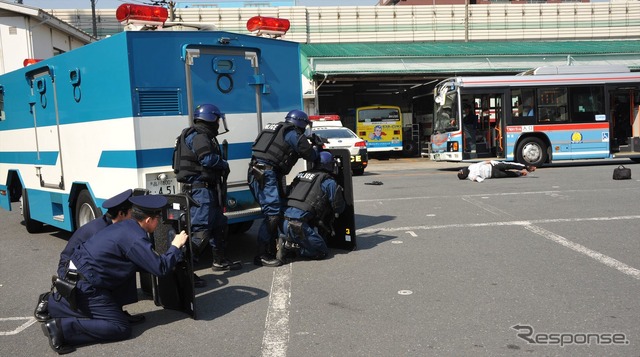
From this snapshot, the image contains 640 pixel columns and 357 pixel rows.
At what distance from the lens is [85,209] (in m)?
7.55

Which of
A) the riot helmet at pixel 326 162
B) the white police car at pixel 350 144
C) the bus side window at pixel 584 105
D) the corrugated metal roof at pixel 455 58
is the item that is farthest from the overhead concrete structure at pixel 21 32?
the riot helmet at pixel 326 162

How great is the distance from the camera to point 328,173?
7098 millimetres

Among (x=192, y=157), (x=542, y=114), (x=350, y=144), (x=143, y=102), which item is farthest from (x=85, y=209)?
(x=542, y=114)

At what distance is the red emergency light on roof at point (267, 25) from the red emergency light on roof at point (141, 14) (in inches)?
49.2

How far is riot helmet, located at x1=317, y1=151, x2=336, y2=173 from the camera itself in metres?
7.02

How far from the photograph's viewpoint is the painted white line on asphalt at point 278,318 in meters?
4.17

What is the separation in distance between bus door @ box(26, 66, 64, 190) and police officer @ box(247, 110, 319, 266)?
312 cm

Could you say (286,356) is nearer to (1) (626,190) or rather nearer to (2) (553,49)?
(1) (626,190)

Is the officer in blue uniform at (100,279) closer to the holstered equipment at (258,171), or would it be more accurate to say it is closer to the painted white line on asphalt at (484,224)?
the holstered equipment at (258,171)

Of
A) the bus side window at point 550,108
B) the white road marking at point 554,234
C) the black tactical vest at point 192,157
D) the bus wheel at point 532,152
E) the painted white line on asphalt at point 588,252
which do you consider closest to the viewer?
the painted white line on asphalt at point 588,252

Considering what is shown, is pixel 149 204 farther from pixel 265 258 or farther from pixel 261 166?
pixel 265 258

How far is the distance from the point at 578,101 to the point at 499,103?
8.41ft

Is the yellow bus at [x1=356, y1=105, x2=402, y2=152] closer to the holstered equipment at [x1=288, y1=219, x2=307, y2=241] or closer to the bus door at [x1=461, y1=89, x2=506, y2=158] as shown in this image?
the bus door at [x1=461, y1=89, x2=506, y2=158]

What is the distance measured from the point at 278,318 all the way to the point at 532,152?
15.3 metres
